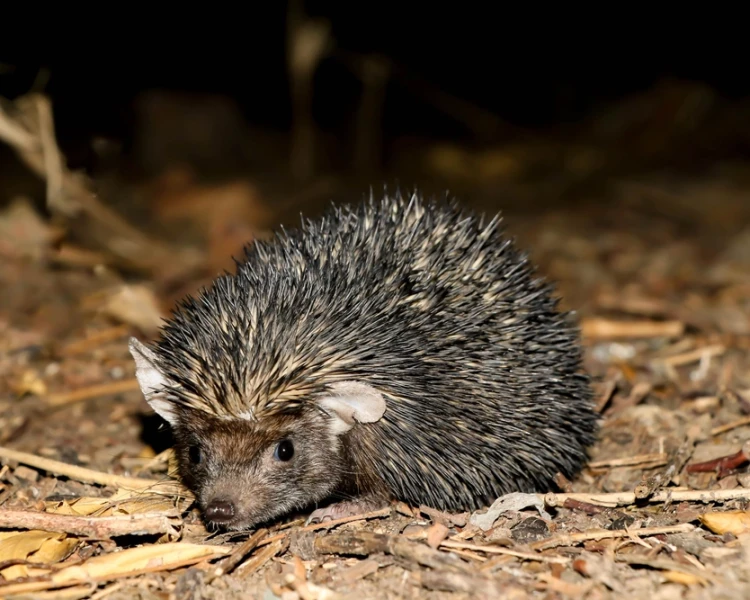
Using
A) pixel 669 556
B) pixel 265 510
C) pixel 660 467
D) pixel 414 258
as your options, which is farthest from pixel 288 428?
pixel 660 467

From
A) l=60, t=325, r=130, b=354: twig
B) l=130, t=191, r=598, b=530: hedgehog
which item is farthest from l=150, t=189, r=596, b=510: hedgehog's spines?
l=60, t=325, r=130, b=354: twig

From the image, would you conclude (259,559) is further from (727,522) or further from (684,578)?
(727,522)

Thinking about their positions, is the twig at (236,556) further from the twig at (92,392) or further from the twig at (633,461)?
the twig at (92,392)

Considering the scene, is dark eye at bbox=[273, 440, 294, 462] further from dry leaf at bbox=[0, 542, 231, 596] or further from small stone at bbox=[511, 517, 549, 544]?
small stone at bbox=[511, 517, 549, 544]

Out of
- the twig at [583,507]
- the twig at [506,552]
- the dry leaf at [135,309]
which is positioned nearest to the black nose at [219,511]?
the twig at [506,552]

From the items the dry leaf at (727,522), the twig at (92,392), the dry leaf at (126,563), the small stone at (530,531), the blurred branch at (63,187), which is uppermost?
the blurred branch at (63,187)

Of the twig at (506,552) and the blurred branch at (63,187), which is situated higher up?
the blurred branch at (63,187)
